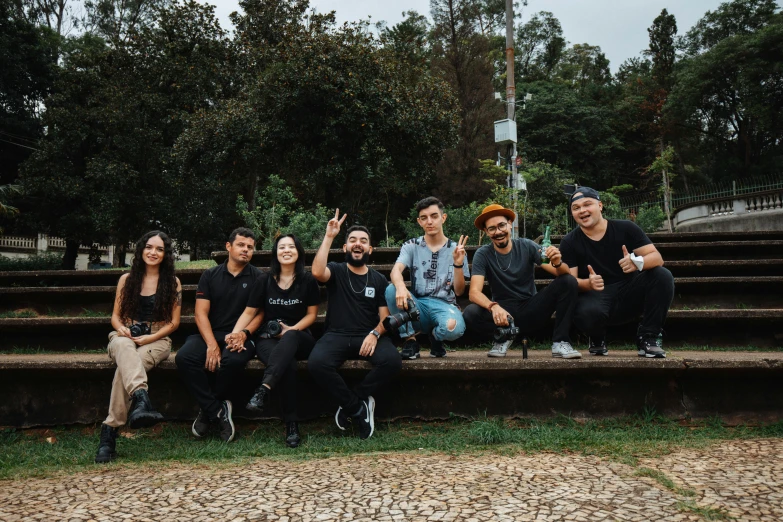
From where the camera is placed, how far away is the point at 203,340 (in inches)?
150

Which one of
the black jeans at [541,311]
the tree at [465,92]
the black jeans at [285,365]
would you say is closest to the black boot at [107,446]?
the black jeans at [285,365]

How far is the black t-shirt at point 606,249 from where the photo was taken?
3953mm

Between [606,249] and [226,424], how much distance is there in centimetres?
295

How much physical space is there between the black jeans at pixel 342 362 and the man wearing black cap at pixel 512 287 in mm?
805

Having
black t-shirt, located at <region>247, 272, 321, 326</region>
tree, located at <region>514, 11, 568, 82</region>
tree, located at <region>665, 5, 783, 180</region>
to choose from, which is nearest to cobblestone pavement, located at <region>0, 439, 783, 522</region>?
black t-shirt, located at <region>247, 272, 321, 326</region>

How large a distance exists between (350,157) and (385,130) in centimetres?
138

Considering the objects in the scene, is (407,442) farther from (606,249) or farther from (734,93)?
(734,93)

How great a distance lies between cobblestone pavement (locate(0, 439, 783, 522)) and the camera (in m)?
2.21

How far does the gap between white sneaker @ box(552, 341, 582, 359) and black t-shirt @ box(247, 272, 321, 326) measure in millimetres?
1731

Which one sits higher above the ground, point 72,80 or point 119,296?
point 72,80

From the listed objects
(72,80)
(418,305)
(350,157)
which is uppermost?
(72,80)

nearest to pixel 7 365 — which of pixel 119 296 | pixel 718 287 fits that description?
pixel 119 296

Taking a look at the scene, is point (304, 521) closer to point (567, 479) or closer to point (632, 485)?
point (567, 479)

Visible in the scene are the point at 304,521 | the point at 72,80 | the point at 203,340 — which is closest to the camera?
the point at 304,521
